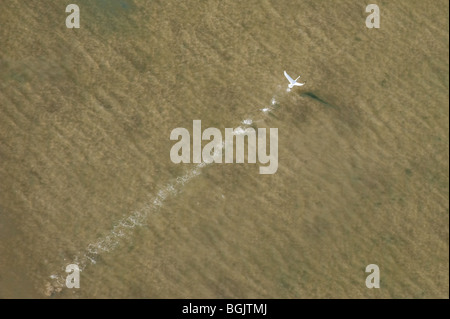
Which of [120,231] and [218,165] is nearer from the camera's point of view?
[120,231]

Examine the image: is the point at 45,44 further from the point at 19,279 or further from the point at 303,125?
the point at 303,125

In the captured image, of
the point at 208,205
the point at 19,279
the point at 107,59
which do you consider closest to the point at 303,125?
the point at 208,205

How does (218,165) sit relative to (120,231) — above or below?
above
